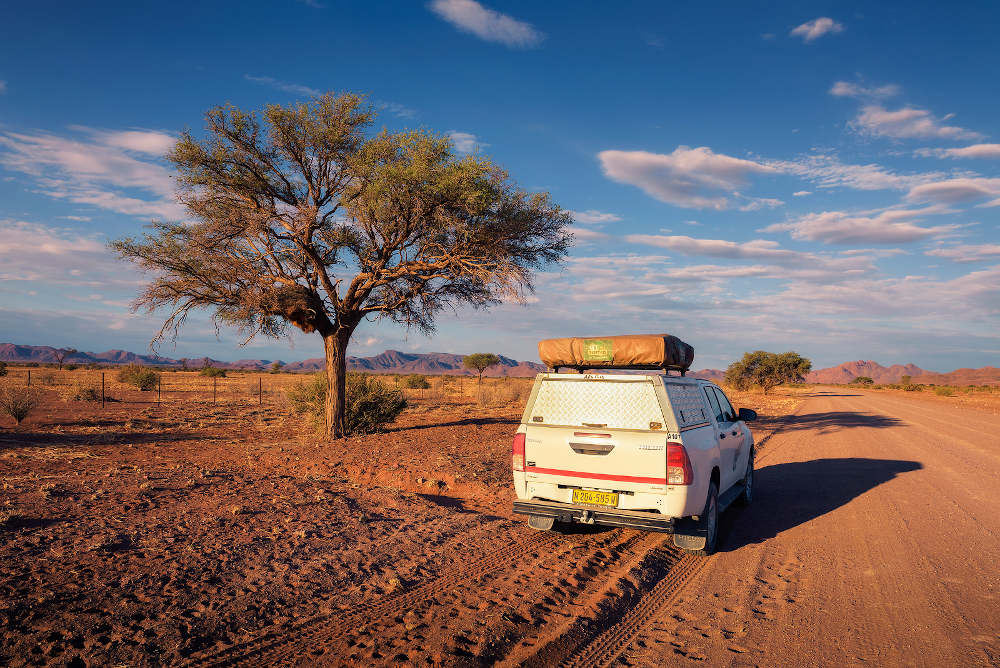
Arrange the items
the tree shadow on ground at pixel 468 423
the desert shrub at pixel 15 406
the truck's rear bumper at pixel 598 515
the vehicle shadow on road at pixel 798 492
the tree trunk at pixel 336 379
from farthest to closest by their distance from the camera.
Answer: the tree shadow on ground at pixel 468 423 → the desert shrub at pixel 15 406 → the tree trunk at pixel 336 379 → the vehicle shadow on road at pixel 798 492 → the truck's rear bumper at pixel 598 515

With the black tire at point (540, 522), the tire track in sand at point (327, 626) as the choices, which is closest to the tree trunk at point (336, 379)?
the black tire at point (540, 522)

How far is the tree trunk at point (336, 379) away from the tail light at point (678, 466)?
34.3 ft

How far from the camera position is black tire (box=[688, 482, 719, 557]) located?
602 centimetres

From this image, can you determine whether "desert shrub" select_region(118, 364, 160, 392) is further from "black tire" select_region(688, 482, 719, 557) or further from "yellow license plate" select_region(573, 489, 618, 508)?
"black tire" select_region(688, 482, 719, 557)

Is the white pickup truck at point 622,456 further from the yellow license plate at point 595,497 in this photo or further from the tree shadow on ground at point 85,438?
the tree shadow on ground at point 85,438

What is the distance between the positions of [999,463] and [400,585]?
13920mm

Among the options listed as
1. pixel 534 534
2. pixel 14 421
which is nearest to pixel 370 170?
pixel 534 534

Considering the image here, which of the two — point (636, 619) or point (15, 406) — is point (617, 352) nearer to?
point (636, 619)

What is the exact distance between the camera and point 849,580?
5.45m

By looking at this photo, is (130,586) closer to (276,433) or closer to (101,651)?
(101,651)

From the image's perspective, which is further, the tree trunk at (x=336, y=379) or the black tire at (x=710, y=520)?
the tree trunk at (x=336, y=379)

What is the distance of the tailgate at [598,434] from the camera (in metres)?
5.75

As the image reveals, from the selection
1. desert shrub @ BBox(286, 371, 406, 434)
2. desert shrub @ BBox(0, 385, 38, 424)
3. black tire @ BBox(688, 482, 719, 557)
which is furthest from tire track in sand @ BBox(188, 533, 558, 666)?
desert shrub @ BBox(0, 385, 38, 424)

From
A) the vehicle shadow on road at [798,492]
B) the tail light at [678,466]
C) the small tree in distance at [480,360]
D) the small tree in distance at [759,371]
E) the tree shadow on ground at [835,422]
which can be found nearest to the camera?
the tail light at [678,466]
